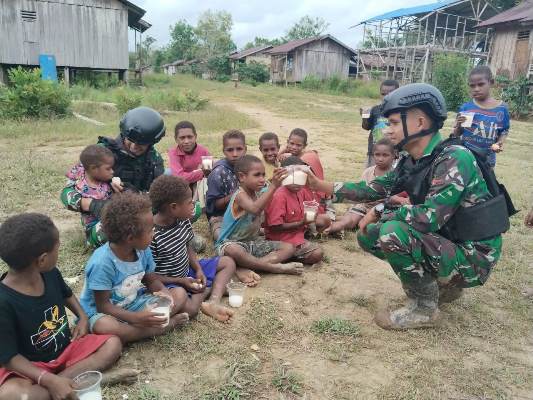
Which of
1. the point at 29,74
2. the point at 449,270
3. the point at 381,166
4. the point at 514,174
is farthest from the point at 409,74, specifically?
the point at 449,270

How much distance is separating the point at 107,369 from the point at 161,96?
1484cm

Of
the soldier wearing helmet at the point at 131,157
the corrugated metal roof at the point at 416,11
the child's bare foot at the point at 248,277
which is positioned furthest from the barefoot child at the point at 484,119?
the corrugated metal roof at the point at 416,11

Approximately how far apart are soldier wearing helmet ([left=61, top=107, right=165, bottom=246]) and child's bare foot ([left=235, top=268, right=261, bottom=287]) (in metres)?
1.20

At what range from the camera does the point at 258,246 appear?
3.94 metres

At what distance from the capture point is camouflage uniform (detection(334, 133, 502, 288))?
2742mm

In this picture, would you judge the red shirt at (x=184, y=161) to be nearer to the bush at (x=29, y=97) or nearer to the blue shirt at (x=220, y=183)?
the blue shirt at (x=220, y=183)

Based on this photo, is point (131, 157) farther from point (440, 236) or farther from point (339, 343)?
point (440, 236)

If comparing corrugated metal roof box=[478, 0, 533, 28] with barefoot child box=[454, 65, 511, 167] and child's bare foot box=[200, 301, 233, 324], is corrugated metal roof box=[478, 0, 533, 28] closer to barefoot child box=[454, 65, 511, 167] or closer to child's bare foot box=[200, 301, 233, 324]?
barefoot child box=[454, 65, 511, 167]

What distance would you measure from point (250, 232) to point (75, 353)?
1.89 meters

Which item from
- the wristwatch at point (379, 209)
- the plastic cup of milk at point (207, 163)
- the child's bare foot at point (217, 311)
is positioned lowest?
the child's bare foot at point (217, 311)

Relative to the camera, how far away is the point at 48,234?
2107 millimetres

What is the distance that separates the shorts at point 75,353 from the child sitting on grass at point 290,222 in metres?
1.96

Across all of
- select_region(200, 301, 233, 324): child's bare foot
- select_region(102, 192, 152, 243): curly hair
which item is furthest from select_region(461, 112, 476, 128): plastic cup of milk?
select_region(102, 192, 152, 243): curly hair

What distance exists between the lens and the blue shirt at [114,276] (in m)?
2.52
